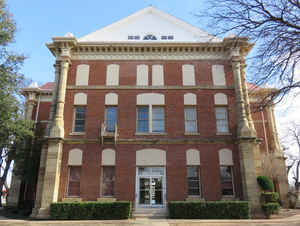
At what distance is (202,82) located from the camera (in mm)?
19219

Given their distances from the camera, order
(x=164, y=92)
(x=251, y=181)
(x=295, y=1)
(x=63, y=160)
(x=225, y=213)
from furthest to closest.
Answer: (x=164, y=92) → (x=63, y=160) → (x=251, y=181) → (x=225, y=213) → (x=295, y=1)

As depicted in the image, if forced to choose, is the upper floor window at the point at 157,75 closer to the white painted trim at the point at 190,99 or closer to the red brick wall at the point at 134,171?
the white painted trim at the point at 190,99

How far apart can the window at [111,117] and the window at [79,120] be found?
1.77 meters

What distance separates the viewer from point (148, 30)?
21672mm

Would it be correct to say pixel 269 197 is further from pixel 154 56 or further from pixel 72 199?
pixel 154 56

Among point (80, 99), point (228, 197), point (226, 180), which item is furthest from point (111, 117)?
point (228, 197)

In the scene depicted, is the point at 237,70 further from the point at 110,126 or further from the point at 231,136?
the point at 110,126

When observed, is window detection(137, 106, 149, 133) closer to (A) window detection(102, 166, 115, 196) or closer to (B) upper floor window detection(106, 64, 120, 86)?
(B) upper floor window detection(106, 64, 120, 86)

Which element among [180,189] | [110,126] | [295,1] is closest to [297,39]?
[295,1]

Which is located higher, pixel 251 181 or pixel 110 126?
pixel 110 126

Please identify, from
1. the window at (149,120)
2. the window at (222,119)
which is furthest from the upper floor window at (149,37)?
the window at (222,119)

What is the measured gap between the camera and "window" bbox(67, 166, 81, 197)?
16.8m

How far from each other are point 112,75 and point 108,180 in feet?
25.7

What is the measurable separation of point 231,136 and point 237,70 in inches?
200
